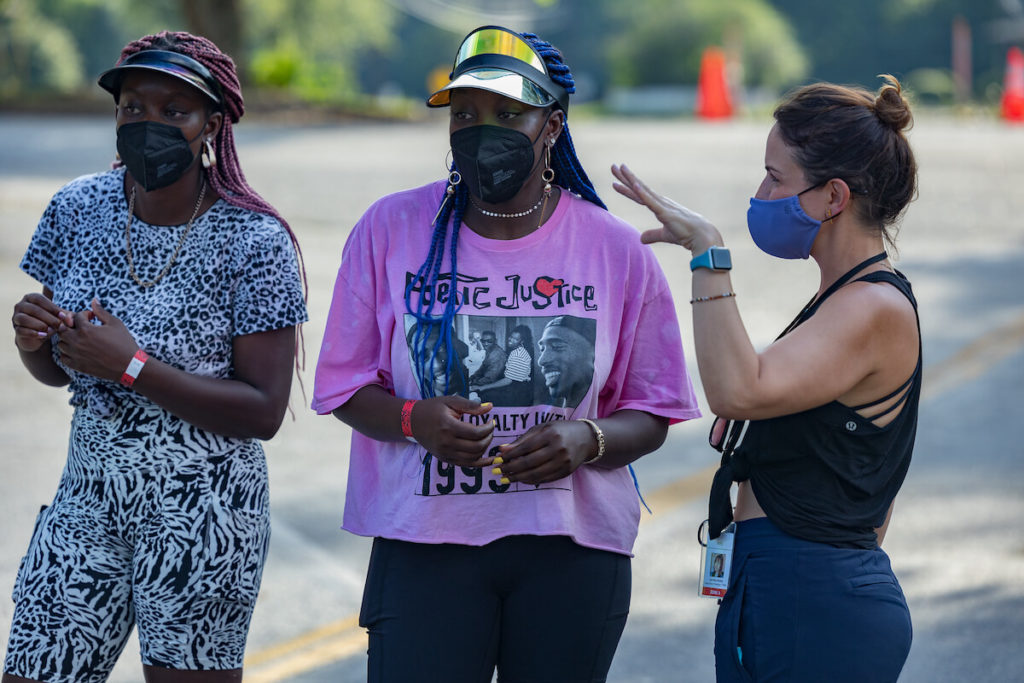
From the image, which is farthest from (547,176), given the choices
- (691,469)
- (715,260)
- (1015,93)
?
(1015,93)

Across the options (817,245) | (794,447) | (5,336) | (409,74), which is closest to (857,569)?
(794,447)

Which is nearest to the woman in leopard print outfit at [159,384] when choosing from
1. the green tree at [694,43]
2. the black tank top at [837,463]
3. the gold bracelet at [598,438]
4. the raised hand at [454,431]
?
the raised hand at [454,431]

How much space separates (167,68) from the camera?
3.13 m

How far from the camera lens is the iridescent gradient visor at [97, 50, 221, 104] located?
3133mm

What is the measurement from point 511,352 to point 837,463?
0.73 meters

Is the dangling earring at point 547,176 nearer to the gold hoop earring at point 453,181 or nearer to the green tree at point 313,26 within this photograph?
A: the gold hoop earring at point 453,181

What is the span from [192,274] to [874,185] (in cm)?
162

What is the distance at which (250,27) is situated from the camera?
49750mm

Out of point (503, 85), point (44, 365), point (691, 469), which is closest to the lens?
point (503, 85)

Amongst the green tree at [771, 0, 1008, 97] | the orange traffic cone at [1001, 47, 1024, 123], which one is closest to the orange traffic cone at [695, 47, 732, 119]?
the orange traffic cone at [1001, 47, 1024, 123]

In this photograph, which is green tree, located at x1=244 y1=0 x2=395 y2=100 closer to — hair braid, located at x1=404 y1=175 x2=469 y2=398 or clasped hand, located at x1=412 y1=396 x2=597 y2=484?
hair braid, located at x1=404 y1=175 x2=469 y2=398

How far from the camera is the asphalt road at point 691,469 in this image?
502 cm

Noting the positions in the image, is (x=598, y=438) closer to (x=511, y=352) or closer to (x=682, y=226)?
(x=511, y=352)

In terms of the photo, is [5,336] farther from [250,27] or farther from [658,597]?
[250,27]
